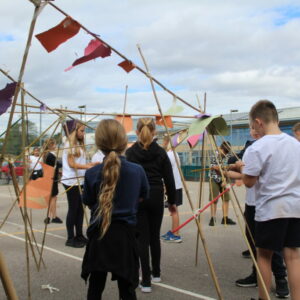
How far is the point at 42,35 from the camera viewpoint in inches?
114

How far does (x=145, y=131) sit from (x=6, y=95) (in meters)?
1.38

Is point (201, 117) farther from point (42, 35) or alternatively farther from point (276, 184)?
point (42, 35)

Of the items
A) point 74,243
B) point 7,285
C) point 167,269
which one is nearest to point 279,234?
point 167,269

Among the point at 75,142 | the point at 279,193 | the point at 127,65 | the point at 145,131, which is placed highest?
the point at 127,65

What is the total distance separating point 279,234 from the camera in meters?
2.95

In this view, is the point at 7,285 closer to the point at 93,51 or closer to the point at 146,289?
the point at 93,51

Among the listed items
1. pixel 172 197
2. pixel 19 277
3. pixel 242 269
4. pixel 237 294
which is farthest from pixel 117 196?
pixel 242 269

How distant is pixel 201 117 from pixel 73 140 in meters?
2.41

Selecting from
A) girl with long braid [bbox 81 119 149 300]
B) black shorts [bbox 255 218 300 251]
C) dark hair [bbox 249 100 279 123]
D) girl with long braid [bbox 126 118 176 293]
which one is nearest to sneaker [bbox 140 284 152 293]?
girl with long braid [bbox 126 118 176 293]

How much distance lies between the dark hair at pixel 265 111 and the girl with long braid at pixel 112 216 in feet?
3.63

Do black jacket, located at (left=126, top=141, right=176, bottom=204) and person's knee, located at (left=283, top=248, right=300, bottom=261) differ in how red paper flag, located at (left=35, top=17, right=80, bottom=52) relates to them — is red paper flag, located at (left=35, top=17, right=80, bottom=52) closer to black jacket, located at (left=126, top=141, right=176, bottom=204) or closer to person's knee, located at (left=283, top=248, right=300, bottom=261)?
black jacket, located at (left=126, top=141, right=176, bottom=204)

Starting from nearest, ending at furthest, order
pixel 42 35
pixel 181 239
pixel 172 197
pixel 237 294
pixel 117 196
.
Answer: pixel 117 196
pixel 42 35
pixel 237 294
pixel 172 197
pixel 181 239

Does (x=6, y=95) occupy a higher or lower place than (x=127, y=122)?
higher

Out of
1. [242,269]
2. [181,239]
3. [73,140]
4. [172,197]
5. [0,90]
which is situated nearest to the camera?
[0,90]
